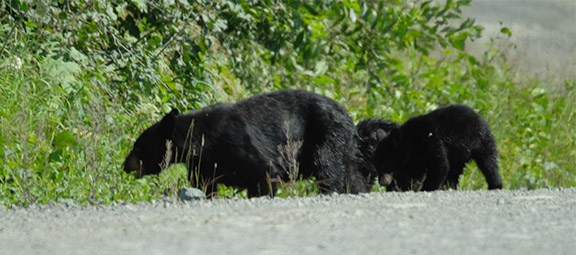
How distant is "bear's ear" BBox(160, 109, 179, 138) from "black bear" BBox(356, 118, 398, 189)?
2835 mm

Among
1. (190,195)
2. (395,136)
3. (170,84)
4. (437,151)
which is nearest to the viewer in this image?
(190,195)

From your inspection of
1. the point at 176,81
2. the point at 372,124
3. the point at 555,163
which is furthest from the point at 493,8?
the point at 176,81

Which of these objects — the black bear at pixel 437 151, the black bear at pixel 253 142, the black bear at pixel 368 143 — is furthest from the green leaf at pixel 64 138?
the black bear at pixel 437 151

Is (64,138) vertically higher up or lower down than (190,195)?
higher up

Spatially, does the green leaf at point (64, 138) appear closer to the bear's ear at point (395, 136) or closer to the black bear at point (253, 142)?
the black bear at point (253, 142)

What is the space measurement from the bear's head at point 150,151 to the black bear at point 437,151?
308cm

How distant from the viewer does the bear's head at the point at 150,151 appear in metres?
6.80

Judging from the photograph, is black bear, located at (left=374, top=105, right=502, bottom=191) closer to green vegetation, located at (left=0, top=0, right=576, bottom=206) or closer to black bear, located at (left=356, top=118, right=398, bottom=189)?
black bear, located at (left=356, top=118, right=398, bottom=189)

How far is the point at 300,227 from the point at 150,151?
332 centimetres

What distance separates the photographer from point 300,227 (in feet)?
12.5

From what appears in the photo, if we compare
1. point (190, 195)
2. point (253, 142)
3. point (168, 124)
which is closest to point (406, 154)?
point (253, 142)

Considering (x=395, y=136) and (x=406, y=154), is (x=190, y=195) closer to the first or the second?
(x=395, y=136)

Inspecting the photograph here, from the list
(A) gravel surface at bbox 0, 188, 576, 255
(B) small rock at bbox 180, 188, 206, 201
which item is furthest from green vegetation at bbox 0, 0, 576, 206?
(A) gravel surface at bbox 0, 188, 576, 255

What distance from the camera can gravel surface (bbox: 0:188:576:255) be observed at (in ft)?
10.8
